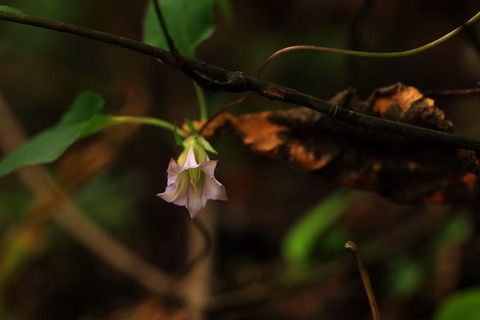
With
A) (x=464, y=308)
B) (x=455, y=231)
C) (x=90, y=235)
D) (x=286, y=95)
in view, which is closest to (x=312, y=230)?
(x=455, y=231)

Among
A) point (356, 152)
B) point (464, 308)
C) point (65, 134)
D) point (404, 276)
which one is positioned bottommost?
point (464, 308)

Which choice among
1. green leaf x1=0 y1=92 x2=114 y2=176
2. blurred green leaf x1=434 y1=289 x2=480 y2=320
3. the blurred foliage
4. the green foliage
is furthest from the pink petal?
the green foliage

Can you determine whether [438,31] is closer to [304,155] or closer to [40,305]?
[304,155]

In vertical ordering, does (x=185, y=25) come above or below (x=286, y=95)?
above

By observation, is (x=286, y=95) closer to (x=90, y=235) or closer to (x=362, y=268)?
(x=362, y=268)

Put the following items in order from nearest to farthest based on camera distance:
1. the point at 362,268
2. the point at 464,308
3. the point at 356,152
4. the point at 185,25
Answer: the point at 362,268 → the point at 356,152 → the point at 185,25 → the point at 464,308

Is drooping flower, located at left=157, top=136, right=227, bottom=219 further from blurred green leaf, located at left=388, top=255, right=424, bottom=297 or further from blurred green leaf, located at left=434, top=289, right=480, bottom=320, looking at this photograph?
blurred green leaf, located at left=388, top=255, right=424, bottom=297

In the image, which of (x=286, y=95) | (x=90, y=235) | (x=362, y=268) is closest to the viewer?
(x=286, y=95)
